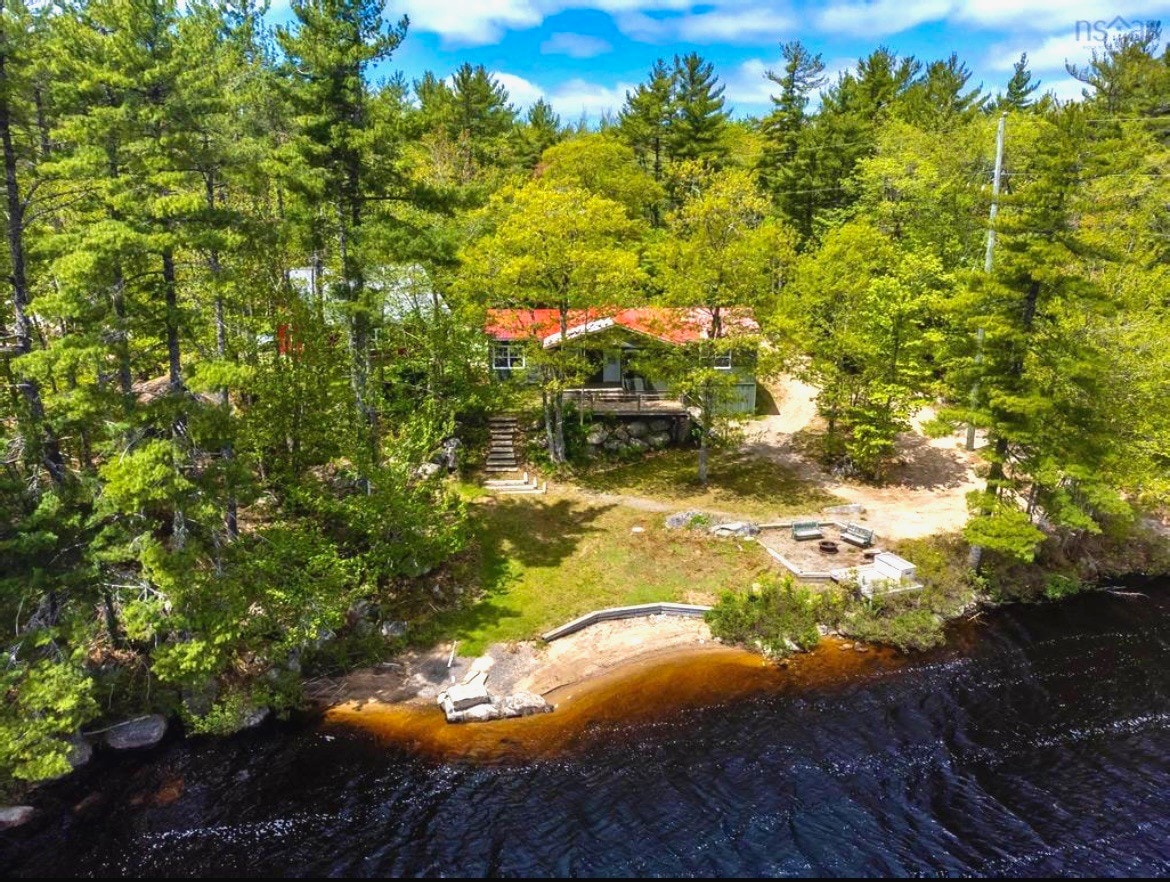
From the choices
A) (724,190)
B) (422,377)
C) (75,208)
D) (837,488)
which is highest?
(724,190)

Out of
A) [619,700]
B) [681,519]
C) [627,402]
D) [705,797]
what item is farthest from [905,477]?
[705,797]

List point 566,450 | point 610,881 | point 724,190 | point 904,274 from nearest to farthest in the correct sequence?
1. point 610,881
2. point 724,190
3. point 904,274
4. point 566,450

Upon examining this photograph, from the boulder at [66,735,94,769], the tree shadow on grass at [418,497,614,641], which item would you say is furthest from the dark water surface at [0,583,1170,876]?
the tree shadow on grass at [418,497,614,641]

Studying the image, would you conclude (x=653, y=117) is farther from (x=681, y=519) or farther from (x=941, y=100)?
(x=681, y=519)

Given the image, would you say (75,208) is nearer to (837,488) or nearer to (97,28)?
(97,28)

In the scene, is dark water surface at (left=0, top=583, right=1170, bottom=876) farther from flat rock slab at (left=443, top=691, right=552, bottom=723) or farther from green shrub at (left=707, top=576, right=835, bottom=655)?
green shrub at (left=707, top=576, right=835, bottom=655)

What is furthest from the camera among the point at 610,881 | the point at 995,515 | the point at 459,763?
the point at 995,515

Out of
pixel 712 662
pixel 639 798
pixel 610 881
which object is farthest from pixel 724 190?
pixel 610 881

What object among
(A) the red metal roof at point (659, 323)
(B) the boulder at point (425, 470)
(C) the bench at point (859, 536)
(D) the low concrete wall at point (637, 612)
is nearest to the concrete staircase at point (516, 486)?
(B) the boulder at point (425, 470)
